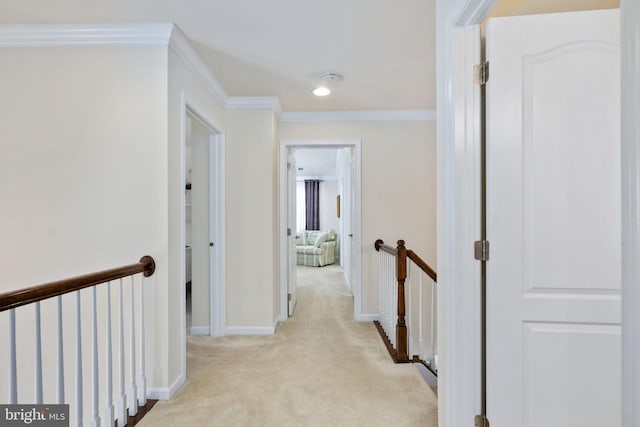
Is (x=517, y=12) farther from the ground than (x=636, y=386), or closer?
farther from the ground

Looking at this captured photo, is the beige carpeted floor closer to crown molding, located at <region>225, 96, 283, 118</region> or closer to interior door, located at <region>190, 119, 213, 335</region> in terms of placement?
interior door, located at <region>190, 119, 213, 335</region>

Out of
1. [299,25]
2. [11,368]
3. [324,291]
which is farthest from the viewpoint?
[324,291]

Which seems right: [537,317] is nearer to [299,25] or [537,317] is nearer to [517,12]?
[517,12]

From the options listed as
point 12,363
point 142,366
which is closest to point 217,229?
point 142,366

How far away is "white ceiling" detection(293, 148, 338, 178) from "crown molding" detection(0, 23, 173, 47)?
3.34 m

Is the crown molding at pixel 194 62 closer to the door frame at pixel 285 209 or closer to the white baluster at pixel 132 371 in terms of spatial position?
the door frame at pixel 285 209

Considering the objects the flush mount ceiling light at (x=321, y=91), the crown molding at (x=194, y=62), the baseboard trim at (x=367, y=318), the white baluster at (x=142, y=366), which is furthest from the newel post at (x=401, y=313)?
the crown molding at (x=194, y=62)

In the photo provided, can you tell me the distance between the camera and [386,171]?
3516 mm

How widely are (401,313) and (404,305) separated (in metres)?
0.07

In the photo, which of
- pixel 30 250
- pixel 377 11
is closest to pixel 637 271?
pixel 377 11

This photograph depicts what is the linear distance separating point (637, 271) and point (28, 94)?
2.89 metres

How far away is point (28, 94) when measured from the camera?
196 centimetres

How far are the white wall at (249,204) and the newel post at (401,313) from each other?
125cm

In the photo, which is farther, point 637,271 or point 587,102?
point 587,102
